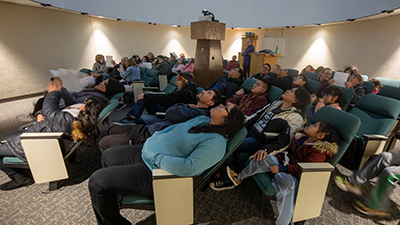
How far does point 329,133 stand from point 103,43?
29.8ft

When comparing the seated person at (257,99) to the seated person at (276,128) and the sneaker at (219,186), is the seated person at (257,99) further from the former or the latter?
the sneaker at (219,186)

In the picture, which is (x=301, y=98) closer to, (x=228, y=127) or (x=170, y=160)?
(x=228, y=127)

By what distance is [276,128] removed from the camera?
1.95 m

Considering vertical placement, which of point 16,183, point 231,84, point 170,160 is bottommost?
point 16,183

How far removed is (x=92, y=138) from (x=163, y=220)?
1.25m

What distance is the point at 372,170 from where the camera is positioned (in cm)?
180

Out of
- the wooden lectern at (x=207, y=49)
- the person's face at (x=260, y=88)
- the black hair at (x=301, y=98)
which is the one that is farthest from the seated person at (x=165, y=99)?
the wooden lectern at (x=207, y=49)

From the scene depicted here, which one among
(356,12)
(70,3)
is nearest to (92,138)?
(70,3)

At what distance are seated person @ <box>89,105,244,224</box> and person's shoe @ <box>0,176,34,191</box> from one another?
50.1 inches

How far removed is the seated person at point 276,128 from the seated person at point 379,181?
2.36 ft

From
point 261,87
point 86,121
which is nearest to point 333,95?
point 261,87

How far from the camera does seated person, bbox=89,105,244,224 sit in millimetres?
1246

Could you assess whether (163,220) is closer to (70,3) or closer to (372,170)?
(372,170)

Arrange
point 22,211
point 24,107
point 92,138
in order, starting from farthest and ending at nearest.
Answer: point 24,107 → point 92,138 → point 22,211
